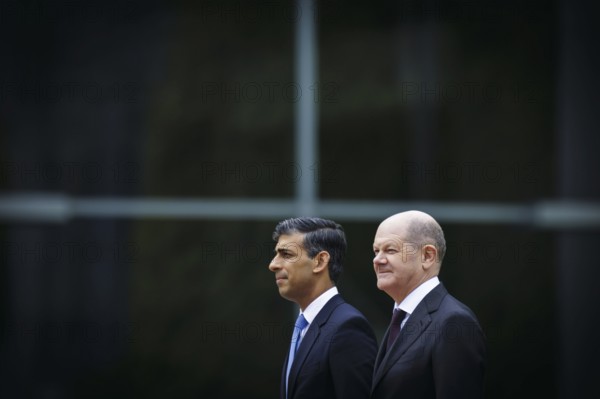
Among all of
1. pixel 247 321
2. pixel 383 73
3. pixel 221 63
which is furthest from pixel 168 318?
pixel 383 73

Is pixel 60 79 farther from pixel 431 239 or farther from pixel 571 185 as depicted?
pixel 431 239

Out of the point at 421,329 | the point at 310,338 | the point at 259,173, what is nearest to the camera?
the point at 421,329

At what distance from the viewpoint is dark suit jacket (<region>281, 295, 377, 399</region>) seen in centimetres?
451

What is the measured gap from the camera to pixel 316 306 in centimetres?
479

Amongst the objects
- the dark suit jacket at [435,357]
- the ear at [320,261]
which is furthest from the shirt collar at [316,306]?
the dark suit jacket at [435,357]

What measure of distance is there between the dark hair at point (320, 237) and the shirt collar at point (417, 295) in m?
0.42

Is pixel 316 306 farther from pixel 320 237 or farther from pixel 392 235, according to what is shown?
pixel 392 235

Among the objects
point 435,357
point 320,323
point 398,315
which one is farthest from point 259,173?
point 435,357

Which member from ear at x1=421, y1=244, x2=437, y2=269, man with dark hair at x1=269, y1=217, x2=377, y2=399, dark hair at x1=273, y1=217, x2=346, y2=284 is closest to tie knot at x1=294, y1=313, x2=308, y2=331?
man with dark hair at x1=269, y1=217, x2=377, y2=399

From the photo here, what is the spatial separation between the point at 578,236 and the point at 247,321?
123 inches

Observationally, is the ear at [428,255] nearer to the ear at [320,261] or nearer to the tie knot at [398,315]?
the tie knot at [398,315]

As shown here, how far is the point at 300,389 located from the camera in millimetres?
4586

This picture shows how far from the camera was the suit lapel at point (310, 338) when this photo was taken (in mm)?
4660

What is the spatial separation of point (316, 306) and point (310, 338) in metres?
0.16
